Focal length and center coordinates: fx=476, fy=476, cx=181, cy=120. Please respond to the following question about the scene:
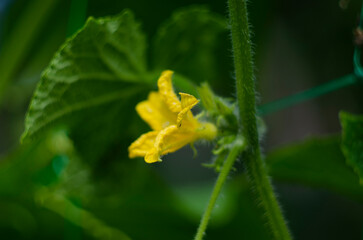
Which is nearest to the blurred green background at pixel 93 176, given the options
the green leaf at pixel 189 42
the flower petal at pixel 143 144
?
the green leaf at pixel 189 42

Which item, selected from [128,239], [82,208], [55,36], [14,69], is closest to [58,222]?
[82,208]

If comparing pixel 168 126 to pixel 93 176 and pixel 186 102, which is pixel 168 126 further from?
pixel 93 176

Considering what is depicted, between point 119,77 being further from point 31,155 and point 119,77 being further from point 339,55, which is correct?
point 339,55

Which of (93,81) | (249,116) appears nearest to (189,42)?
(93,81)

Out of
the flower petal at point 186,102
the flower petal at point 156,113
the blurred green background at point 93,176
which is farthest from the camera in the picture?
the blurred green background at point 93,176

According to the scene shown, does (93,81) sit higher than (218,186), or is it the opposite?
(93,81)

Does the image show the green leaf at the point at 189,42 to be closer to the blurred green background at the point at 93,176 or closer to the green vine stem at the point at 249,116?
the blurred green background at the point at 93,176

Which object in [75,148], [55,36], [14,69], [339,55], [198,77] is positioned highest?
[339,55]
